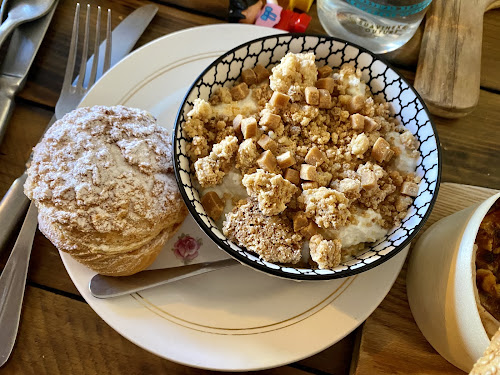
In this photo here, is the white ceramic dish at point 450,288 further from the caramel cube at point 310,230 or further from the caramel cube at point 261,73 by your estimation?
the caramel cube at point 261,73

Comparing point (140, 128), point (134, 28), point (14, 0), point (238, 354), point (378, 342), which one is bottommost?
point (378, 342)

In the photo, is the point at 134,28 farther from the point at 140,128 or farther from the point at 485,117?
the point at 485,117

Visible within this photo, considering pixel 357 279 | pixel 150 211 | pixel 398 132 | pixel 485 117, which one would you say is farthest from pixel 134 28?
pixel 485 117

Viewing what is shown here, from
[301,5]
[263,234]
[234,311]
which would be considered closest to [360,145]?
[263,234]

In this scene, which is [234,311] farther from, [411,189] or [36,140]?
[36,140]

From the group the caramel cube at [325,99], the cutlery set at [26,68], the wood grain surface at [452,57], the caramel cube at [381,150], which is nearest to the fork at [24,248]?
the cutlery set at [26,68]

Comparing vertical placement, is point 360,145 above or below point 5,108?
below
